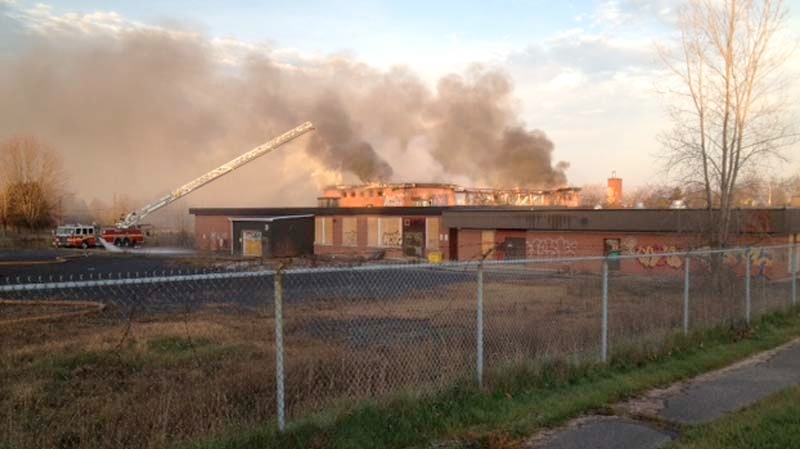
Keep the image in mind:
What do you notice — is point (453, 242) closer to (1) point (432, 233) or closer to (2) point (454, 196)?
(1) point (432, 233)

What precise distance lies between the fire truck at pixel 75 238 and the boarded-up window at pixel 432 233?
1542 inches

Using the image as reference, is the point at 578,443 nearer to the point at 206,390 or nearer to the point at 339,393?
the point at 339,393

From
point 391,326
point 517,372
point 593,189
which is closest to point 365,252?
point 391,326

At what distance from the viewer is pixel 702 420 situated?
640 centimetres

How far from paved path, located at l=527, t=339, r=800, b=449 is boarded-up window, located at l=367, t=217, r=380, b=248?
143ft

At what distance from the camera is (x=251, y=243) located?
179ft

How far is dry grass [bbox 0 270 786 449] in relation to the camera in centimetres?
614

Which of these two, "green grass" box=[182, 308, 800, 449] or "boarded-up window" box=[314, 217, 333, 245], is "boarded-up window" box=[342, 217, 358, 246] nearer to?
"boarded-up window" box=[314, 217, 333, 245]

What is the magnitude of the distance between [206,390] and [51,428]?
1.54m

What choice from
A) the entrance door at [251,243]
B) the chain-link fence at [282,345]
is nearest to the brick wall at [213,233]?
the entrance door at [251,243]

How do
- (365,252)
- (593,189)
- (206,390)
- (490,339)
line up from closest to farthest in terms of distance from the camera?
(206,390) < (490,339) < (365,252) < (593,189)

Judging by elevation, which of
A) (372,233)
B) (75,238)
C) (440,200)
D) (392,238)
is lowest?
(75,238)

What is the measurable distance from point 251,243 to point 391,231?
12266 millimetres

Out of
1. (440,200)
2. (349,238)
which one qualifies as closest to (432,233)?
(349,238)
